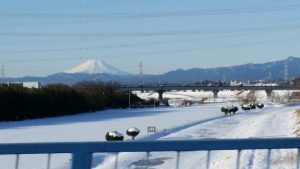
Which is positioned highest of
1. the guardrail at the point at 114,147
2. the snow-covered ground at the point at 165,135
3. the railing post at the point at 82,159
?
the guardrail at the point at 114,147

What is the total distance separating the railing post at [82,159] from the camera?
195 inches

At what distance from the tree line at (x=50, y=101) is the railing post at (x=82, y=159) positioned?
73.3 metres

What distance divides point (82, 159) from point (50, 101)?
282 ft

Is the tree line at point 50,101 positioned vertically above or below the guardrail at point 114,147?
below

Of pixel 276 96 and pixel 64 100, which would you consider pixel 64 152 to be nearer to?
pixel 64 100

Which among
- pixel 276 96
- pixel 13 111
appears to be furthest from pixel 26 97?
pixel 276 96

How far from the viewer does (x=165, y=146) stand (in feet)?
16.2

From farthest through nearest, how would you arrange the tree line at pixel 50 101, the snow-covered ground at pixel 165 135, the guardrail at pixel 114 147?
the tree line at pixel 50 101, the snow-covered ground at pixel 165 135, the guardrail at pixel 114 147

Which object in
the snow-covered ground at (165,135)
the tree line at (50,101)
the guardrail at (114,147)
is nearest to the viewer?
the guardrail at (114,147)

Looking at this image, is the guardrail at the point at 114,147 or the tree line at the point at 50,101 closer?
the guardrail at the point at 114,147

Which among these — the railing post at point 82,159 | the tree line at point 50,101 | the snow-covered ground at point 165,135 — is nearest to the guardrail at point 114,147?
the railing post at point 82,159

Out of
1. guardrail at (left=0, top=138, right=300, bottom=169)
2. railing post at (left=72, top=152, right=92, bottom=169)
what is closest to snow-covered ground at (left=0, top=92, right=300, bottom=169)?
guardrail at (left=0, top=138, right=300, bottom=169)

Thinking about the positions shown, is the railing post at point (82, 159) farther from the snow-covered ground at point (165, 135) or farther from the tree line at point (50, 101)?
the tree line at point (50, 101)

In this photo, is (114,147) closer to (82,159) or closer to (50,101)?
(82,159)
